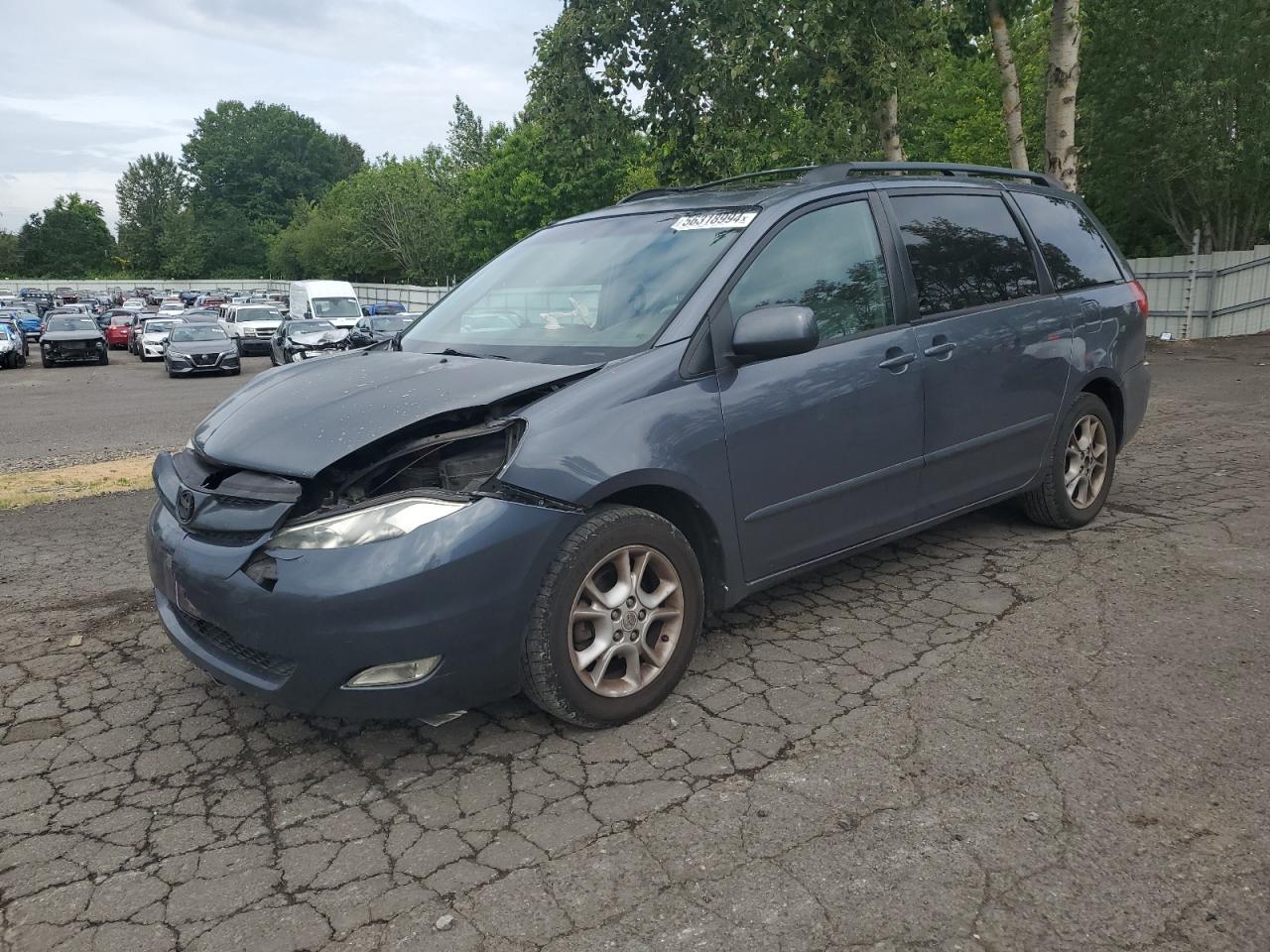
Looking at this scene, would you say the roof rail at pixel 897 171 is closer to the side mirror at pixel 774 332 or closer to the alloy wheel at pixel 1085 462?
the side mirror at pixel 774 332

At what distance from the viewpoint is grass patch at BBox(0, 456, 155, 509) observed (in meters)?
7.61

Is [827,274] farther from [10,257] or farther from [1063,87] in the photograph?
[10,257]

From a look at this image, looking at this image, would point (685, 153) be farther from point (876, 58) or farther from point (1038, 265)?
point (1038, 265)

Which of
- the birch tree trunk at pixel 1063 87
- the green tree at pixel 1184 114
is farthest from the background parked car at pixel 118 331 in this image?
the birch tree trunk at pixel 1063 87

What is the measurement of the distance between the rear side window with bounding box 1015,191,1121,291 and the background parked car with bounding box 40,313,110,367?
92.0 ft

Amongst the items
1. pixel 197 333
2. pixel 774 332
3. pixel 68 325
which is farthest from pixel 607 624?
pixel 68 325

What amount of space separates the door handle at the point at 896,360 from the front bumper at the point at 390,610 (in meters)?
1.71

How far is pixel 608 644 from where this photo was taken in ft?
10.8

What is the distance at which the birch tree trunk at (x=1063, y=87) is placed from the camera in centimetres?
1438

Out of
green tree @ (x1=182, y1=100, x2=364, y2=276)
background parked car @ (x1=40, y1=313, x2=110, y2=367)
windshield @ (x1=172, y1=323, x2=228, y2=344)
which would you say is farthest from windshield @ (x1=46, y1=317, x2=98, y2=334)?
green tree @ (x1=182, y1=100, x2=364, y2=276)

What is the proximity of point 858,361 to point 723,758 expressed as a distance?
176 cm

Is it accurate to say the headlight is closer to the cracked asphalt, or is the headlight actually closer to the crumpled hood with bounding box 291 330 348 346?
the cracked asphalt

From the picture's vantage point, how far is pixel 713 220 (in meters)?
4.05

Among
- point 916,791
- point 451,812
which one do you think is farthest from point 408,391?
point 916,791
